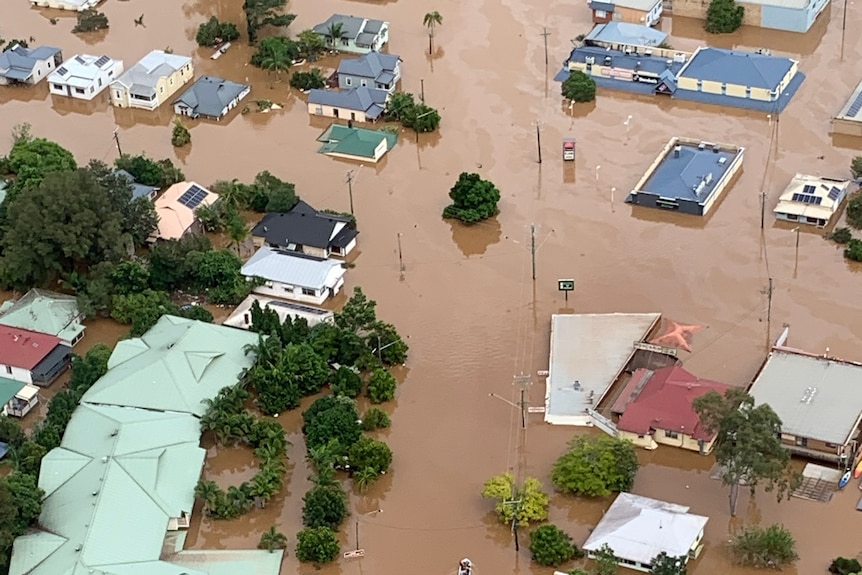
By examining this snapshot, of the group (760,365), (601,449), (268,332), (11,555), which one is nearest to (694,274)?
(760,365)

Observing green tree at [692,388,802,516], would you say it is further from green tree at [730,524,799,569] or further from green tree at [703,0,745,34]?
green tree at [703,0,745,34]

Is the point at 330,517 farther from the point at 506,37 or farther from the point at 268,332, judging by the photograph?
the point at 506,37

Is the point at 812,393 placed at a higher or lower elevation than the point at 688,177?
higher

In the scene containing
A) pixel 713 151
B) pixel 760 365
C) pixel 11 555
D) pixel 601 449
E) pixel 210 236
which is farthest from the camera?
pixel 713 151

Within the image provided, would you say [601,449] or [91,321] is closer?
[601,449]

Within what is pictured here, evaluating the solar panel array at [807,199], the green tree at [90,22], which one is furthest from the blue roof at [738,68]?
the green tree at [90,22]

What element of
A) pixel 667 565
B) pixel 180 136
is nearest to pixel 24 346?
pixel 180 136

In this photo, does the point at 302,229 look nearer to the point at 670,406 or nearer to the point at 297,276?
the point at 297,276
